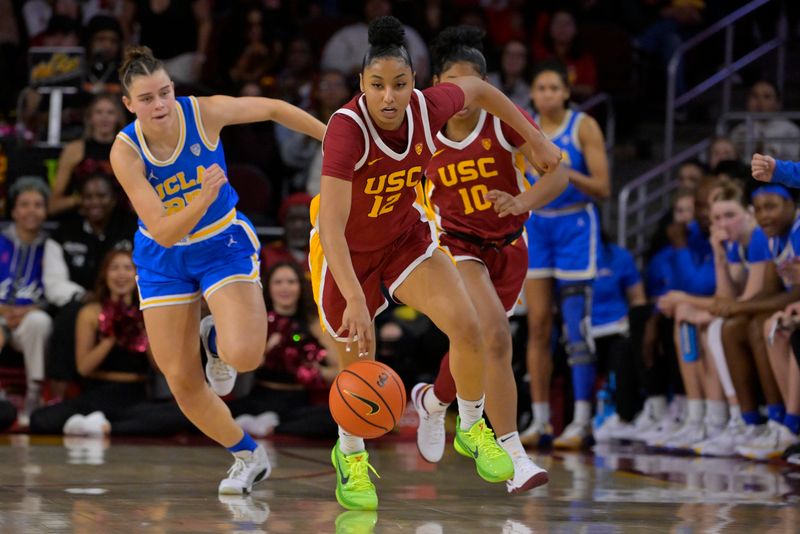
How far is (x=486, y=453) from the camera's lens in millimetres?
5582

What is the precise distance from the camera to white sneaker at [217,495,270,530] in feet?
16.2

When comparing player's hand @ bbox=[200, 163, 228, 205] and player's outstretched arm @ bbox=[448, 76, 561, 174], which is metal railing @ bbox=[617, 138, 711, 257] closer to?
player's outstretched arm @ bbox=[448, 76, 561, 174]

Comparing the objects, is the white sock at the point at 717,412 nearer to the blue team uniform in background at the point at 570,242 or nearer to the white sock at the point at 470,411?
the blue team uniform in background at the point at 570,242

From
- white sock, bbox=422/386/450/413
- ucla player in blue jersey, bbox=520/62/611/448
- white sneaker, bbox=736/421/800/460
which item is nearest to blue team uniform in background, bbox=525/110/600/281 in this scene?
ucla player in blue jersey, bbox=520/62/611/448

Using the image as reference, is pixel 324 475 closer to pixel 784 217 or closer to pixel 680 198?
pixel 784 217

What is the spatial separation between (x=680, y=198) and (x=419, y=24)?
3758 mm

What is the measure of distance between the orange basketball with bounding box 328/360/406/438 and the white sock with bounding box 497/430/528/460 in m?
0.76

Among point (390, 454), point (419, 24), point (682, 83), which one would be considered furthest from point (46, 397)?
point (682, 83)

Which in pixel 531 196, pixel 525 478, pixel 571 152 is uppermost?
pixel 571 152

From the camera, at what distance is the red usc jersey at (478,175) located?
629 cm

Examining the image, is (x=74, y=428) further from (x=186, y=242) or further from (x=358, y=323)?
(x=358, y=323)

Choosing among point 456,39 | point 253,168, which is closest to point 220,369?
point 456,39

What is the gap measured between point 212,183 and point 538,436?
363 cm

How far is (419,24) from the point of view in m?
12.2
